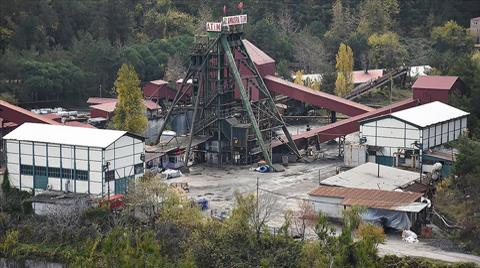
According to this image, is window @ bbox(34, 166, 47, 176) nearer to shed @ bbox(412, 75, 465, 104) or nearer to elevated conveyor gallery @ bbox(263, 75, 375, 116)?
elevated conveyor gallery @ bbox(263, 75, 375, 116)

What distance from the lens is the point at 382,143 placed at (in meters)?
36.8

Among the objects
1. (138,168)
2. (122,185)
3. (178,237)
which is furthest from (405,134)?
(178,237)

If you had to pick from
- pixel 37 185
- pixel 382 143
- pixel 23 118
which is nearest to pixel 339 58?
pixel 382 143

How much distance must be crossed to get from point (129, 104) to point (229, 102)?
3799 millimetres

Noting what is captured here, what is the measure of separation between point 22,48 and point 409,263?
33080 millimetres

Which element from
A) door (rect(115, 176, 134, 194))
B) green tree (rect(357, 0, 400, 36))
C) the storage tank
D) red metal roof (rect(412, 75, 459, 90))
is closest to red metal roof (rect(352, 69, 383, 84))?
green tree (rect(357, 0, 400, 36))

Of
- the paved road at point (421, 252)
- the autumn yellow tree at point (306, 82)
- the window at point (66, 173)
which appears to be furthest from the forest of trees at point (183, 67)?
the window at point (66, 173)

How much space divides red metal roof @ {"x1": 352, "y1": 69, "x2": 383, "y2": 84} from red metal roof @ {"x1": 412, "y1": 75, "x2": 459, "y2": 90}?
11826mm

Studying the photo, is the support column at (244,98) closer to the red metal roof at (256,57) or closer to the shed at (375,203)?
the red metal roof at (256,57)

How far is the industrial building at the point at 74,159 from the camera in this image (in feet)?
106

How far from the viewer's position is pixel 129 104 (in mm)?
39406

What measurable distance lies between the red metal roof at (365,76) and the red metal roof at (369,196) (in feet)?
74.2

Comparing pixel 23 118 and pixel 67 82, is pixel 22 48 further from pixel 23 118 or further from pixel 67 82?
pixel 23 118

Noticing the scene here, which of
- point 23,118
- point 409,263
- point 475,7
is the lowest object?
point 409,263
